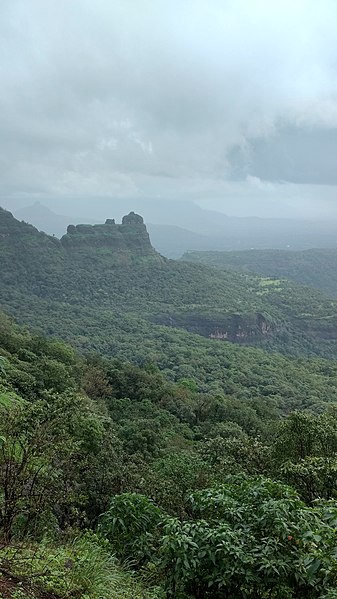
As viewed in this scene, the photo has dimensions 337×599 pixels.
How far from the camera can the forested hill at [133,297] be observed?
9025 cm

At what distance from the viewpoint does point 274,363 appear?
7212 centimetres

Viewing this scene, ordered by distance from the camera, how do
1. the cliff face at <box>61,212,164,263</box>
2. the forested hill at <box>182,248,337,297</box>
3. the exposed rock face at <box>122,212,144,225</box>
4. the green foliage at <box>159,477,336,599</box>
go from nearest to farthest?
the green foliage at <box>159,477,336,599</box>
the cliff face at <box>61,212,164,263</box>
the exposed rock face at <box>122,212,144,225</box>
the forested hill at <box>182,248,337,297</box>

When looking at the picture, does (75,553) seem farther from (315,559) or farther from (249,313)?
(249,313)

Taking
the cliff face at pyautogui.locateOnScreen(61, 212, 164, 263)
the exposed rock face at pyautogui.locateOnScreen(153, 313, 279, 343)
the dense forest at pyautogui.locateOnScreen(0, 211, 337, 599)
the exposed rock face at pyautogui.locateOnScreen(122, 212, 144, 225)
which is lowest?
the exposed rock face at pyautogui.locateOnScreen(153, 313, 279, 343)

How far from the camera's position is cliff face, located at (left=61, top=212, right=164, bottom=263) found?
131 meters

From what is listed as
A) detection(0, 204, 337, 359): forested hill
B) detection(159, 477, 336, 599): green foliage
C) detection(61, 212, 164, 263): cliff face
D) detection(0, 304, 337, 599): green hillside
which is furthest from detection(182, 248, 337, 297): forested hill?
detection(159, 477, 336, 599): green foliage

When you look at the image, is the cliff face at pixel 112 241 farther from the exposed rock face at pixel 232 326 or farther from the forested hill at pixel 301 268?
the forested hill at pixel 301 268

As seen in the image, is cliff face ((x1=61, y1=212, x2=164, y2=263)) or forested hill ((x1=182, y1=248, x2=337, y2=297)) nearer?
cliff face ((x1=61, y1=212, x2=164, y2=263))

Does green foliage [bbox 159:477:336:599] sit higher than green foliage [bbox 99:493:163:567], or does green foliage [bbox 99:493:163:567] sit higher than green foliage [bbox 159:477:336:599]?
green foliage [bbox 159:477:336:599]

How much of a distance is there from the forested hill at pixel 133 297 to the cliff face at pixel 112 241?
0.29 metres

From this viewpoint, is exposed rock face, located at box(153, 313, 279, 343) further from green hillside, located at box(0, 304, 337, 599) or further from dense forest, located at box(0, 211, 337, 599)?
green hillside, located at box(0, 304, 337, 599)

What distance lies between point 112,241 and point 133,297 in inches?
1067

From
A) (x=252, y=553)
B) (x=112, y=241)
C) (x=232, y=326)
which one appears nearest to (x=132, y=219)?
(x=112, y=241)

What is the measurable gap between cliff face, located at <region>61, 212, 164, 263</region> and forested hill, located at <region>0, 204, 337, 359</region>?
0.29 m
